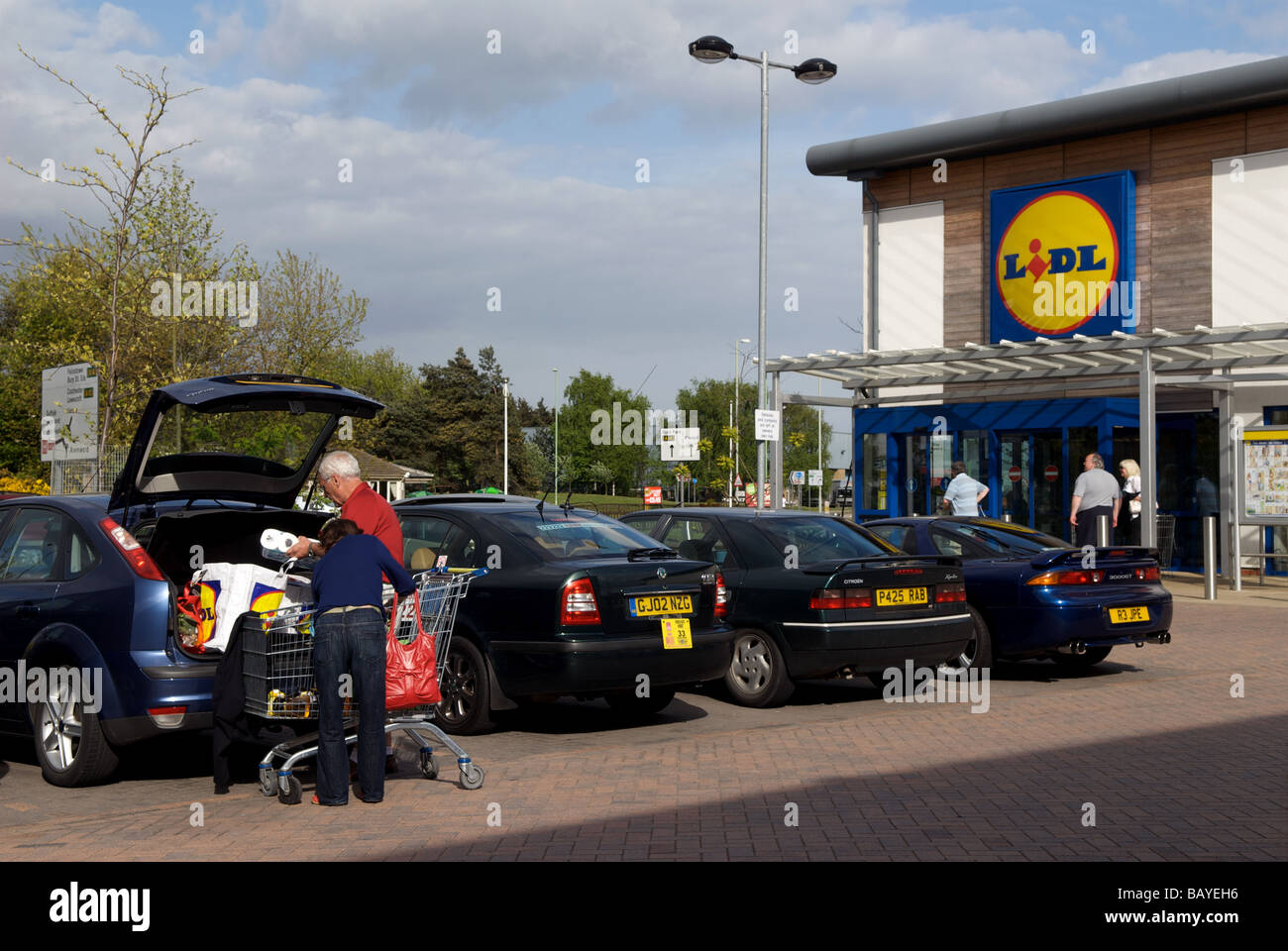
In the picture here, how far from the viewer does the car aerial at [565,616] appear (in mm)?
8383

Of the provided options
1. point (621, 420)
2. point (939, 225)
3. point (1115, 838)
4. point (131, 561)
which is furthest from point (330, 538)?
point (621, 420)

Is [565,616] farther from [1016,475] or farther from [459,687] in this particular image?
[1016,475]

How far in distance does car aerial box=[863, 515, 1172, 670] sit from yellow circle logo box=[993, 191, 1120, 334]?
46.3ft

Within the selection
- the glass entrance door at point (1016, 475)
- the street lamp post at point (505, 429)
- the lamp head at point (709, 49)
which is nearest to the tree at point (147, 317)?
the lamp head at point (709, 49)

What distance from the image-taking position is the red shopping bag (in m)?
6.82

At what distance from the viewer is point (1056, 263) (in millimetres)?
25547

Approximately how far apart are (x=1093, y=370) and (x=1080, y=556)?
12.2m

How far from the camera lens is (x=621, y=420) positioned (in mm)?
99500

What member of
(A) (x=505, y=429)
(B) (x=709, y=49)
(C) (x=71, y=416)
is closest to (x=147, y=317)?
(C) (x=71, y=416)

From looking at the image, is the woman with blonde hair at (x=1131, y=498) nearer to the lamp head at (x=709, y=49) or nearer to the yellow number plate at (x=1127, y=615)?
the lamp head at (x=709, y=49)

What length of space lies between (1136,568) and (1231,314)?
1346cm

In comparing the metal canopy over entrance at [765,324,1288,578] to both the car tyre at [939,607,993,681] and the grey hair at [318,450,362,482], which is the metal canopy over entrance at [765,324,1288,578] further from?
the grey hair at [318,450,362,482]
